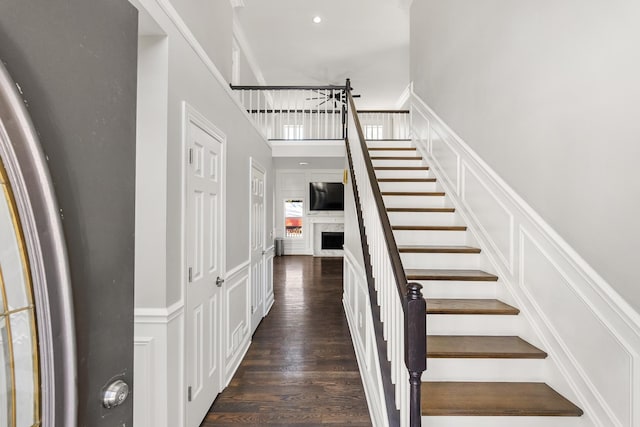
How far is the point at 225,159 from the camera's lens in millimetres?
2447

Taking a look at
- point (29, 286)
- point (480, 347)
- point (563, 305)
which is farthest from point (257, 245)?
point (29, 286)

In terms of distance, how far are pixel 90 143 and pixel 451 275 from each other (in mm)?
2308

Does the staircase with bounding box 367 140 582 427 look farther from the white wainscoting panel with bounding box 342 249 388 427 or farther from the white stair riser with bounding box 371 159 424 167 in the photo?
the white stair riser with bounding box 371 159 424 167

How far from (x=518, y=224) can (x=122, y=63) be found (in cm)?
232

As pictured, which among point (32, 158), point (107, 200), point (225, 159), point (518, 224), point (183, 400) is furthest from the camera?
point (225, 159)

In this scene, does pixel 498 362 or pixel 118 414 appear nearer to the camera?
pixel 118 414

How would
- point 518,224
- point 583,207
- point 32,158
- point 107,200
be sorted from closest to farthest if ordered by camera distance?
point 32,158
point 107,200
point 583,207
point 518,224

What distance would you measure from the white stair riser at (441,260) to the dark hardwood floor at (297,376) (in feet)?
3.52

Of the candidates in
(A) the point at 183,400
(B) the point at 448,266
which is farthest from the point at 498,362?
(A) the point at 183,400

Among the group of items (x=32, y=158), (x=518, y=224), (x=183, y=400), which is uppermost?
(x=32, y=158)

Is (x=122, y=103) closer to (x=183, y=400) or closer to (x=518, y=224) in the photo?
(x=183, y=400)

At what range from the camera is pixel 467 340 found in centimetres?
198

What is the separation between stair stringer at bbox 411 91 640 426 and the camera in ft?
4.50

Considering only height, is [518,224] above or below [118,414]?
above
